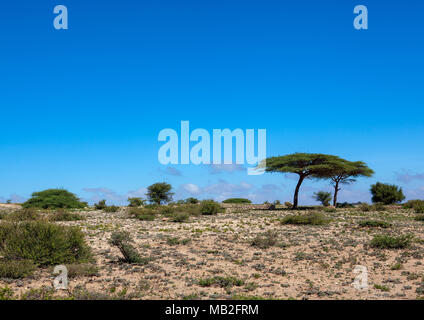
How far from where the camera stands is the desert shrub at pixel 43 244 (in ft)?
38.7

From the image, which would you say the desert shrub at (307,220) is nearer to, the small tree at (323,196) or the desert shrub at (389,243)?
the desert shrub at (389,243)

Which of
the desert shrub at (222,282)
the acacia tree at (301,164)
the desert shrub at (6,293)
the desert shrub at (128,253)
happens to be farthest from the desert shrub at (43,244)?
the acacia tree at (301,164)

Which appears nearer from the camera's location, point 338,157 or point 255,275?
→ point 255,275

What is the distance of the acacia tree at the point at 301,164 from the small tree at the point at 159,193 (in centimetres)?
1612

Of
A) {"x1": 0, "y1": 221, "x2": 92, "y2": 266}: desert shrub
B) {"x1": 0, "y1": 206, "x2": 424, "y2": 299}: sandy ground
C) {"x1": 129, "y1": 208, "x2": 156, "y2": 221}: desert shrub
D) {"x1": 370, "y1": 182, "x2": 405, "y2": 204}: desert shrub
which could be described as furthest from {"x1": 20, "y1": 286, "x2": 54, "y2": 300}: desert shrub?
{"x1": 370, "y1": 182, "x2": 405, "y2": 204}: desert shrub

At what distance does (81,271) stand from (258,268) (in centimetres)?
560

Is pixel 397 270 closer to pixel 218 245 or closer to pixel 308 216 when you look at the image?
pixel 218 245

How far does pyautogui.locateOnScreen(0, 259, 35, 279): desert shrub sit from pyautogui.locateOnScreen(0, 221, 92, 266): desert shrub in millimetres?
615

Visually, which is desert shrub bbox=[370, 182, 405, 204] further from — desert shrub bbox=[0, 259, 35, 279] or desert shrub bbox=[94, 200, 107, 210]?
desert shrub bbox=[0, 259, 35, 279]

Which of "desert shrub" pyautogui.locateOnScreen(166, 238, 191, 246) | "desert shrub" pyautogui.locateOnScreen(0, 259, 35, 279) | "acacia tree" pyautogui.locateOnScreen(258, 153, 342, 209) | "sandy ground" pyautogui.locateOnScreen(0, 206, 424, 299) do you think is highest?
"acacia tree" pyautogui.locateOnScreen(258, 153, 342, 209)

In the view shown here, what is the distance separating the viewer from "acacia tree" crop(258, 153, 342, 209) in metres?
40.7
